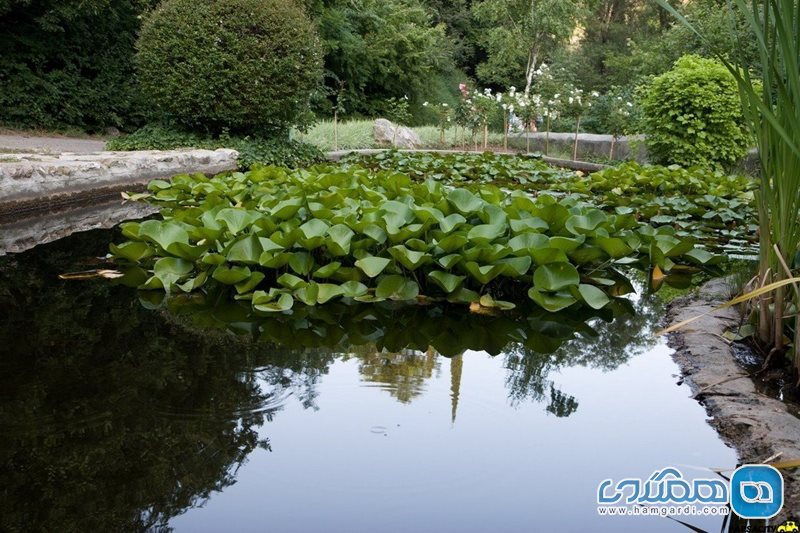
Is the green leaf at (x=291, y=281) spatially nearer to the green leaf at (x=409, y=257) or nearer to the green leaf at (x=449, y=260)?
the green leaf at (x=409, y=257)

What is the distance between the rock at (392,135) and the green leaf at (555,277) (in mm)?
11793

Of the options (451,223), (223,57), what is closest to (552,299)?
(451,223)

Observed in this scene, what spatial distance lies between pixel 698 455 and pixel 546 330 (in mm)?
1115

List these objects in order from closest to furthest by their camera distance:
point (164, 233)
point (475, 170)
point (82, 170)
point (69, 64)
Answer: point (164, 233), point (82, 170), point (475, 170), point (69, 64)

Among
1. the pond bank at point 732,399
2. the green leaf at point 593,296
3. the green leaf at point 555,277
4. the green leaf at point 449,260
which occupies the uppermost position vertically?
the green leaf at point 449,260

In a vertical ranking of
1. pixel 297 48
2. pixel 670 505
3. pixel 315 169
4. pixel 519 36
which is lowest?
pixel 670 505

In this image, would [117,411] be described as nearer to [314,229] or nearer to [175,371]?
[175,371]

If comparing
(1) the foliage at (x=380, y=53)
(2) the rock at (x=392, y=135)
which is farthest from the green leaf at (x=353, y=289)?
(1) the foliage at (x=380, y=53)

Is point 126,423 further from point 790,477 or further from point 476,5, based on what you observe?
point 476,5

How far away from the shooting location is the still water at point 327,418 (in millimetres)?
1534

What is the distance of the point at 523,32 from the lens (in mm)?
23250

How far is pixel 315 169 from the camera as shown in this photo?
5980 mm

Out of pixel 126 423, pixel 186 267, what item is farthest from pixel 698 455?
pixel 186 267

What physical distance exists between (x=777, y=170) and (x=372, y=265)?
148cm
